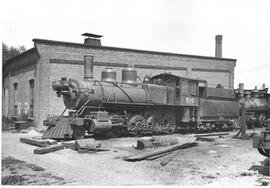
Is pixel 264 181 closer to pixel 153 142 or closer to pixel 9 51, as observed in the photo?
pixel 153 142

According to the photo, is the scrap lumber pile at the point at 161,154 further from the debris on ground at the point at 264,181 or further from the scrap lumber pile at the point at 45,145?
the scrap lumber pile at the point at 45,145

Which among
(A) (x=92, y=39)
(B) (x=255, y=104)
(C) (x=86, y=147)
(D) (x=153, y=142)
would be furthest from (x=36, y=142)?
(B) (x=255, y=104)

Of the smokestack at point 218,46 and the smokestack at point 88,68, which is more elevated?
the smokestack at point 218,46

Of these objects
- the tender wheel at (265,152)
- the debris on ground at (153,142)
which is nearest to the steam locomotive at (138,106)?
the debris on ground at (153,142)

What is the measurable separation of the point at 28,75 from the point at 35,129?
386cm

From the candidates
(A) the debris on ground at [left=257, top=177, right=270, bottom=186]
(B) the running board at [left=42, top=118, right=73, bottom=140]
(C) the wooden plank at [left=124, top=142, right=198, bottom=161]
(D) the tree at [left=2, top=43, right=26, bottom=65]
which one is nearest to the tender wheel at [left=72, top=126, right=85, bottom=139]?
(B) the running board at [left=42, top=118, right=73, bottom=140]

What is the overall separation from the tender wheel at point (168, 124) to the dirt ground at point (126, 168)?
6.24 m

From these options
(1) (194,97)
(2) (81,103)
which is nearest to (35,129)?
(2) (81,103)

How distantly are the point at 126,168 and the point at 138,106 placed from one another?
320 inches

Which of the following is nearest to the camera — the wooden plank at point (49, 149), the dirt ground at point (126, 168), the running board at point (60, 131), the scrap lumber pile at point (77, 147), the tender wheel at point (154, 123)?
the dirt ground at point (126, 168)

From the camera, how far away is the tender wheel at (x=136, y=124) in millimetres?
15315

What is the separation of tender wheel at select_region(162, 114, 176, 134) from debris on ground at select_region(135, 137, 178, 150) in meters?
5.21

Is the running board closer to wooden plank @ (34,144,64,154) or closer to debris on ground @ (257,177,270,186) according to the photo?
wooden plank @ (34,144,64,154)

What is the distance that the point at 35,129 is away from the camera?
1928 cm
